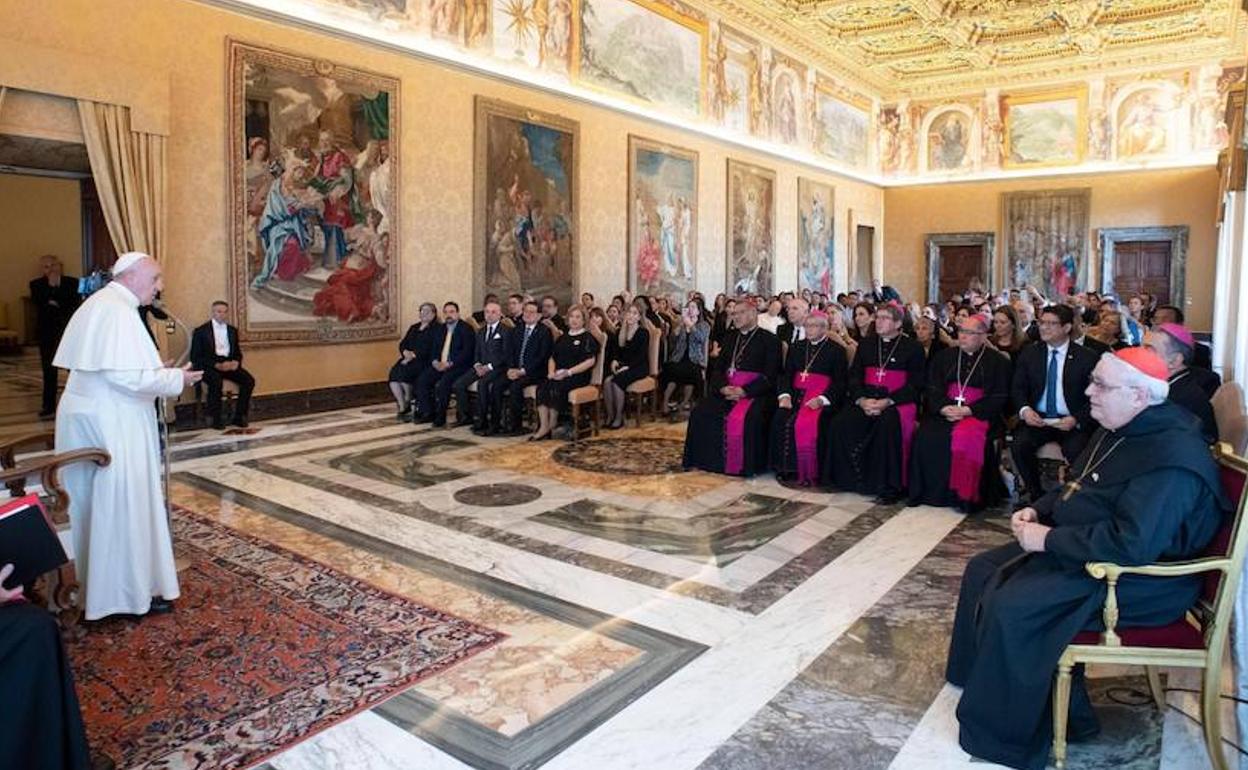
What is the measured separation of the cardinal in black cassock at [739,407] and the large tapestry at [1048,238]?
55.4ft

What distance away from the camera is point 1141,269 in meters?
20.8

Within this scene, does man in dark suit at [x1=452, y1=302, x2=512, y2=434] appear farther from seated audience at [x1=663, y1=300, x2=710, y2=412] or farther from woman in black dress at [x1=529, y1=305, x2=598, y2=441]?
seated audience at [x1=663, y1=300, x2=710, y2=412]

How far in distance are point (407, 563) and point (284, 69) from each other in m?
7.09

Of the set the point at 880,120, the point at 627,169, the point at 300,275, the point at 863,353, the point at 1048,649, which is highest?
the point at 880,120

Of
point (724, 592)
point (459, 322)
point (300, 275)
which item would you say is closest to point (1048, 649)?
point (724, 592)

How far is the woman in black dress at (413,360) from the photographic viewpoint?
32.3 ft

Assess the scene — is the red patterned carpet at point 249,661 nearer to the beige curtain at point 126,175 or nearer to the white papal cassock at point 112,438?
the white papal cassock at point 112,438

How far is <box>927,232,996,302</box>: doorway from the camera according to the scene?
73.4ft

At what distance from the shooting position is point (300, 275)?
386 inches

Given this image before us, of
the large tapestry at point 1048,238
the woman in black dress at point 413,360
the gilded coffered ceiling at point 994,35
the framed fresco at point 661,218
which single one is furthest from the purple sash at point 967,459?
the large tapestry at point 1048,238

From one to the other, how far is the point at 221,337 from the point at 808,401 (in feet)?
20.4

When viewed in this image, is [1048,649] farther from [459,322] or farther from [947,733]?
[459,322]

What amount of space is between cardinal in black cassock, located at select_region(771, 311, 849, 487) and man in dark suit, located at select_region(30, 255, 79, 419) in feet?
26.7

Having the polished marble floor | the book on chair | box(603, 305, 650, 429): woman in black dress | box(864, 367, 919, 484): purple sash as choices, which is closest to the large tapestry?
box(603, 305, 650, 429): woman in black dress
